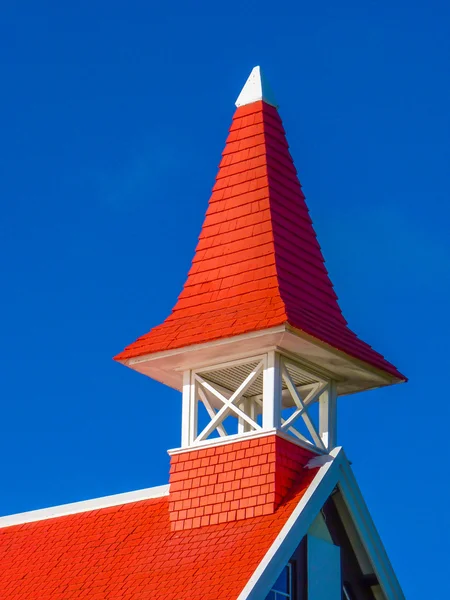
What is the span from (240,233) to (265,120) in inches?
95.7

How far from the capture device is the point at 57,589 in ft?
97.6

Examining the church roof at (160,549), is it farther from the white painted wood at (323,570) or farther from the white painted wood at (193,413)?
the white painted wood at (193,413)

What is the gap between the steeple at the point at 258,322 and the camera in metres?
30.1

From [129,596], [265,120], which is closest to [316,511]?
[129,596]

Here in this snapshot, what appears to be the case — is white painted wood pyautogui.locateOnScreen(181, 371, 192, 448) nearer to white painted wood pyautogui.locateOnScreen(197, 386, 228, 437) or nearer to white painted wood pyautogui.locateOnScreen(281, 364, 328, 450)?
white painted wood pyautogui.locateOnScreen(197, 386, 228, 437)

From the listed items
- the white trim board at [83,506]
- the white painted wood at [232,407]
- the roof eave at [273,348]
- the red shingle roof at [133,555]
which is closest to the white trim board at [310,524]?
the red shingle roof at [133,555]

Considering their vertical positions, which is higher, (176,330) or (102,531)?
(176,330)

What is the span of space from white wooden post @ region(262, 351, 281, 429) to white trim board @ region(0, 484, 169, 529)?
104 inches

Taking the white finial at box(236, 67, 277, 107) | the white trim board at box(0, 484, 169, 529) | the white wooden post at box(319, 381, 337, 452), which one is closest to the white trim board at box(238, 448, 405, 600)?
the white wooden post at box(319, 381, 337, 452)

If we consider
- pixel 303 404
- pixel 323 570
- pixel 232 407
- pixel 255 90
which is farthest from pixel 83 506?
pixel 255 90

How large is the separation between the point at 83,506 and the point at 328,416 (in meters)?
4.87

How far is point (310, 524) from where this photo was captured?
28.7m

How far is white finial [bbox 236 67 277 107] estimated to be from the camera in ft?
109

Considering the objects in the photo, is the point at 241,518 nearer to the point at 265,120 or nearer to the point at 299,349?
the point at 299,349
